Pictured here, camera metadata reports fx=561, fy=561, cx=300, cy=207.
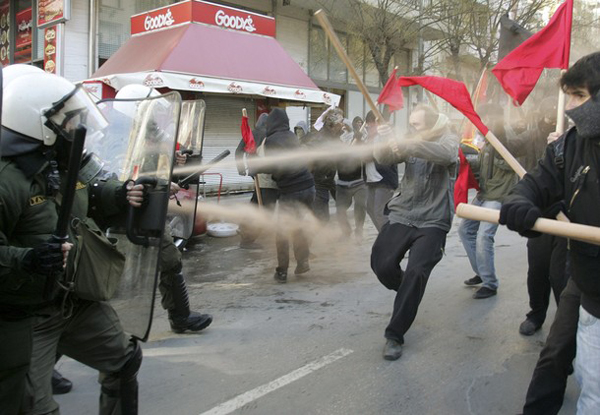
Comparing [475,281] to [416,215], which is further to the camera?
Result: [475,281]

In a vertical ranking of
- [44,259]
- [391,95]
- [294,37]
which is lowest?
[44,259]

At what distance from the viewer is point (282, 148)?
18.9 feet

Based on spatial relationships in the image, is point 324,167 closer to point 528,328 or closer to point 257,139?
point 257,139

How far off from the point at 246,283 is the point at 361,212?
2757 mm

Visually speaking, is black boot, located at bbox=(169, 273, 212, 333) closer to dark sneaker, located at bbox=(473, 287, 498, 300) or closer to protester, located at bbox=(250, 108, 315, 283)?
protester, located at bbox=(250, 108, 315, 283)

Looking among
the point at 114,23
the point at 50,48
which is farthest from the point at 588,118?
the point at 114,23

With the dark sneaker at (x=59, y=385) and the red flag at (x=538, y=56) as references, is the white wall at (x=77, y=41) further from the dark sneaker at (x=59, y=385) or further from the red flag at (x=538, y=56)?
the red flag at (x=538, y=56)

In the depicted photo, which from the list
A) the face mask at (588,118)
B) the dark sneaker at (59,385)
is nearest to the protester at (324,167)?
the dark sneaker at (59,385)

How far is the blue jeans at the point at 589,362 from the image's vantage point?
82.7 inches

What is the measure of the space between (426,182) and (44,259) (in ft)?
9.26

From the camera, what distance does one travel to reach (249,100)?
13766 mm

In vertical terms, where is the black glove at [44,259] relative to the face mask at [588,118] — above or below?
below

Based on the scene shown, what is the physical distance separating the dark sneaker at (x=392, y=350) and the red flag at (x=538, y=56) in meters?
1.84

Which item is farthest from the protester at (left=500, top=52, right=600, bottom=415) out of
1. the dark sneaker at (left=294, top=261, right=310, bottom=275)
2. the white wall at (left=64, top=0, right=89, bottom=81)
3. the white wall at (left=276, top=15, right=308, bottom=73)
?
the white wall at (left=276, top=15, right=308, bottom=73)
